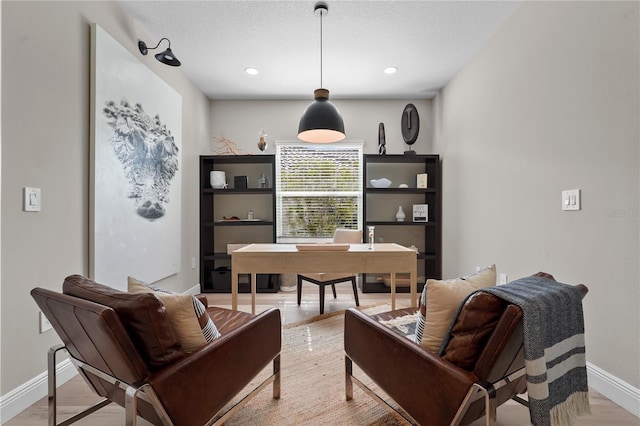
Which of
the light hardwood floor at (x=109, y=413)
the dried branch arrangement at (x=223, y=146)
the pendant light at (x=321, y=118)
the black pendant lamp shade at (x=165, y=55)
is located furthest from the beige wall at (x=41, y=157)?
the dried branch arrangement at (x=223, y=146)

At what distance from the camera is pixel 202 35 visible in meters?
3.03

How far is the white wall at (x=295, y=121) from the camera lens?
15.4 feet

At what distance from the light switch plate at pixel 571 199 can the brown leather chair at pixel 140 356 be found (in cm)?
210

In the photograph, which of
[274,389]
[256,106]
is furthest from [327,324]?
[256,106]

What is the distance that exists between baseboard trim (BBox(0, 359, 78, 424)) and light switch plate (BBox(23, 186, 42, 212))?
92cm

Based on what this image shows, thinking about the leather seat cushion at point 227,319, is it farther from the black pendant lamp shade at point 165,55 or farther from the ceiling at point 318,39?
the ceiling at point 318,39

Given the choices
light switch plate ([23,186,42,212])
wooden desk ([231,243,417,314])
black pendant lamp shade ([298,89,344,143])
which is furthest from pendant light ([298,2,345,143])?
light switch plate ([23,186,42,212])

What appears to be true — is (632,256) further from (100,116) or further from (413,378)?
(100,116)

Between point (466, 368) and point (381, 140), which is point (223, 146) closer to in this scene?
point (381, 140)

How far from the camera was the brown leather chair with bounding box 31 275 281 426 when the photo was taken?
1035 mm

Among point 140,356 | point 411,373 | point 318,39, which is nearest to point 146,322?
point 140,356

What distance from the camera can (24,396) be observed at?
174 cm

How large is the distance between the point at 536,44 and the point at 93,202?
3337mm

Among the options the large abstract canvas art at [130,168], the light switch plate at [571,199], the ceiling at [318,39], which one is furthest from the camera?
the ceiling at [318,39]
